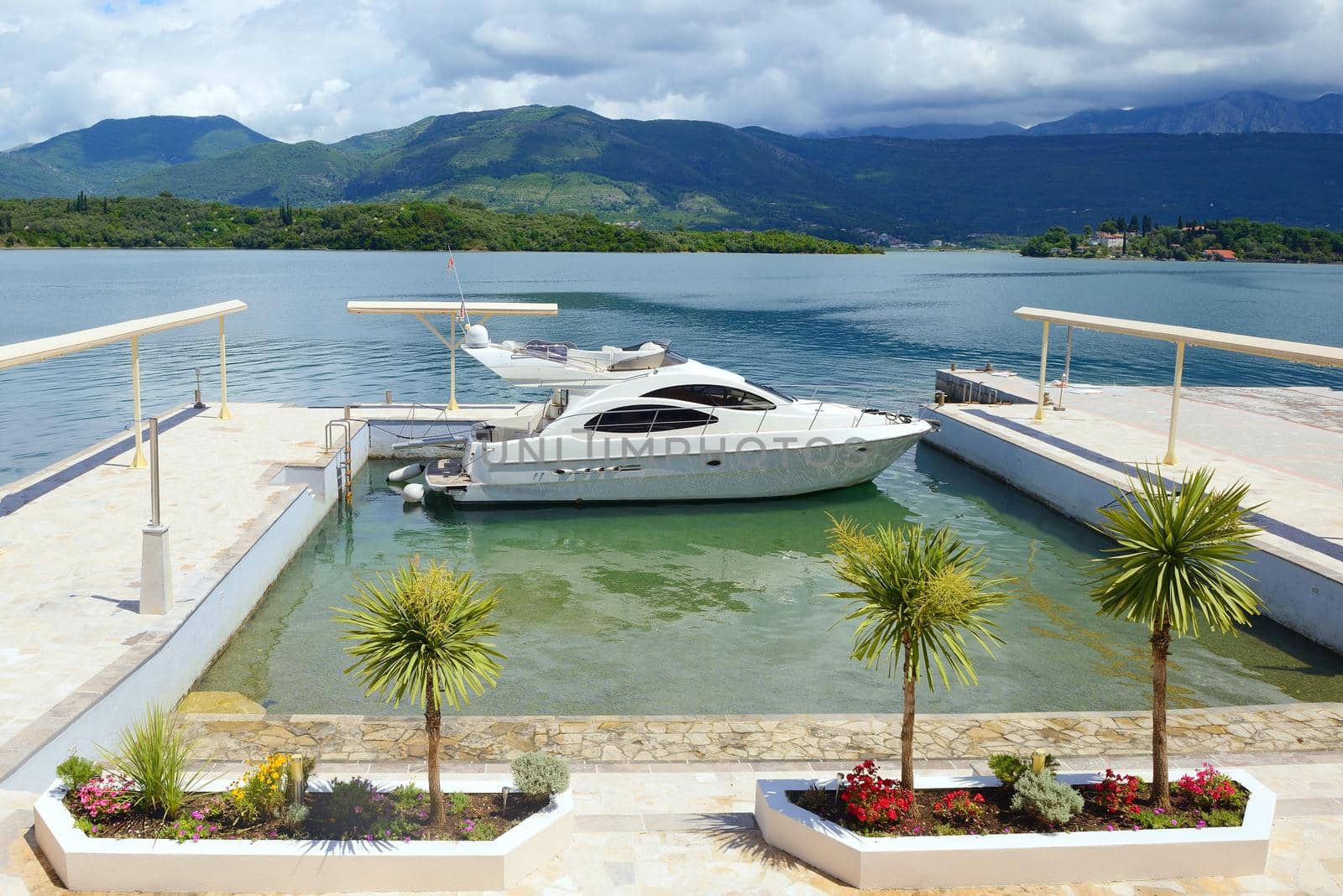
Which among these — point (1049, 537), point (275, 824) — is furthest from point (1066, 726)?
point (1049, 537)

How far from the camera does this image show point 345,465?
19688mm

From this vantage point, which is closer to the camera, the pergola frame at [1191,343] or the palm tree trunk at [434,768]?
the palm tree trunk at [434,768]

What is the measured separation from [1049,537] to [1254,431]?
27.0 feet

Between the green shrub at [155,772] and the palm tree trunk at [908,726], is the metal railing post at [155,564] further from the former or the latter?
the palm tree trunk at [908,726]

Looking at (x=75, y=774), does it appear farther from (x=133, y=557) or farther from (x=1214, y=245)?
(x=1214, y=245)

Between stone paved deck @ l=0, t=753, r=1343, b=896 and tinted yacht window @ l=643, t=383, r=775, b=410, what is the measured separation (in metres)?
10.8

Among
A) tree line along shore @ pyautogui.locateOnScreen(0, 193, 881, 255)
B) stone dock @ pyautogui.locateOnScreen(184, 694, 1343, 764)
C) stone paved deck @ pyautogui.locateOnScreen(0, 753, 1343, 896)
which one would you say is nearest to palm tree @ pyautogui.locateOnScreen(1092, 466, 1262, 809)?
stone paved deck @ pyautogui.locateOnScreen(0, 753, 1343, 896)

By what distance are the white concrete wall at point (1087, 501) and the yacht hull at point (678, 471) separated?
321cm

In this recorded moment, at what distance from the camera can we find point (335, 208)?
136125mm

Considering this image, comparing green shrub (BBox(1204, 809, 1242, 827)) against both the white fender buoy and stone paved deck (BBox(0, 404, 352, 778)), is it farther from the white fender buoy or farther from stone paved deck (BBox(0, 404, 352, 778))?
the white fender buoy

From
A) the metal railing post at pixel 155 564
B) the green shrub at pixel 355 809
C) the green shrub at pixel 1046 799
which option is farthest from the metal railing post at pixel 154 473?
the green shrub at pixel 1046 799

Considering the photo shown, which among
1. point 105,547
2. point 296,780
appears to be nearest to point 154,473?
point 105,547

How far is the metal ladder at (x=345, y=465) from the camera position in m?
19.3

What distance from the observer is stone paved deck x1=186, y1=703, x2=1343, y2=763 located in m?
9.13
